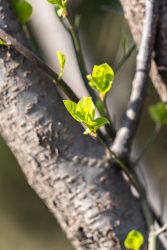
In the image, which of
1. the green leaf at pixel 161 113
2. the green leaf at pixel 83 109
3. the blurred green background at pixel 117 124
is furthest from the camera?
the blurred green background at pixel 117 124

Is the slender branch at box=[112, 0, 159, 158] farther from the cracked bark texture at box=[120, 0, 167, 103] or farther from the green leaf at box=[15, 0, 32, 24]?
the green leaf at box=[15, 0, 32, 24]

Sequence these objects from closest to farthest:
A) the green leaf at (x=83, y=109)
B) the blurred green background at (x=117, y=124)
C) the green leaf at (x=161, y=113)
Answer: the green leaf at (x=83, y=109) < the green leaf at (x=161, y=113) < the blurred green background at (x=117, y=124)

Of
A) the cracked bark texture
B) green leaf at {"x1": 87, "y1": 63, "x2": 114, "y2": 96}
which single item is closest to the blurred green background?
the cracked bark texture

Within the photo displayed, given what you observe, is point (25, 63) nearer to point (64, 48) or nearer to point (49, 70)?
point (49, 70)

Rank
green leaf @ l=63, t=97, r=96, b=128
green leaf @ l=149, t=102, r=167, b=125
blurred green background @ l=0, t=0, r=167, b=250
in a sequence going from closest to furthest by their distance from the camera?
green leaf @ l=63, t=97, r=96, b=128 → green leaf @ l=149, t=102, r=167, b=125 → blurred green background @ l=0, t=0, r=167, b=250

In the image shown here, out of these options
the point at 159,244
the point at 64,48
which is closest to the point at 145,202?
the point at 159,244

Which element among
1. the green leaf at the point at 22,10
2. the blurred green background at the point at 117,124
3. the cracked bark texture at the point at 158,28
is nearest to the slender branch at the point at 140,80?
the cracked bark texture at the point at 158,28

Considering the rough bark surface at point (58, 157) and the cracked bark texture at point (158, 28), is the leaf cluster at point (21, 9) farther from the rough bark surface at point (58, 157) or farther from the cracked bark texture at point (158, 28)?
the cracked bark texture at point (158, 28)

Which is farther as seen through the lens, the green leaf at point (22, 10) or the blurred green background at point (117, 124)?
the blurred green background at point (117, 124)
